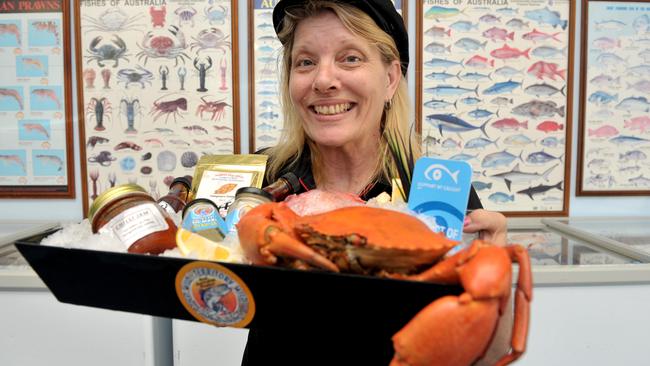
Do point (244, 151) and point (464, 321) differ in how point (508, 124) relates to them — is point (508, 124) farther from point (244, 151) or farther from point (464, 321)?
point (464, 321)

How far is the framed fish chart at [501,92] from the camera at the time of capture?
1760mm

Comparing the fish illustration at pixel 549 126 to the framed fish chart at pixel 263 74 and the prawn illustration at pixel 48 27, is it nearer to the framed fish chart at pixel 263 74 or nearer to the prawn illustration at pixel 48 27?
the framed fish chart at pixel 263 74

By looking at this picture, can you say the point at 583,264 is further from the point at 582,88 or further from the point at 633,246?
the point at 582,88

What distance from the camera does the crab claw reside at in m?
0.52

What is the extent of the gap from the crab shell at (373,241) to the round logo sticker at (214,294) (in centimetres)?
10

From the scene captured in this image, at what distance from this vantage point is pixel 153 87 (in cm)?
175

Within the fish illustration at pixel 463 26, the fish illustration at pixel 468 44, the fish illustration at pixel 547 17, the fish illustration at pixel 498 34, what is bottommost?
the fish illustration at pixel 468 44

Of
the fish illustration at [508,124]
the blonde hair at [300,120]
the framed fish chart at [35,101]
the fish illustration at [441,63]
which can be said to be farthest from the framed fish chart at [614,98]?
Result: the framed fish chart at [35,101]

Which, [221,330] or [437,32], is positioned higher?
[437,32]

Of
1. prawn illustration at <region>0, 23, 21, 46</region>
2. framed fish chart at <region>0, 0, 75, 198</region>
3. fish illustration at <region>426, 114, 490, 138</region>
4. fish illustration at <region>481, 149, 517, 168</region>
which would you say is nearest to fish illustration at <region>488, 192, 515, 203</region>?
fish illustration at <region>481, 149, 517, 168</region>

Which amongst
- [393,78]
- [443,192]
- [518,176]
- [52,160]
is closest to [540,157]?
[518,176]

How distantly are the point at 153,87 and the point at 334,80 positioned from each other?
Answer: 1.06m

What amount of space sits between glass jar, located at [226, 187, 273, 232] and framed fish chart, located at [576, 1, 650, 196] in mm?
1511

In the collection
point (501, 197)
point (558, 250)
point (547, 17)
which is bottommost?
point (558, 250)
